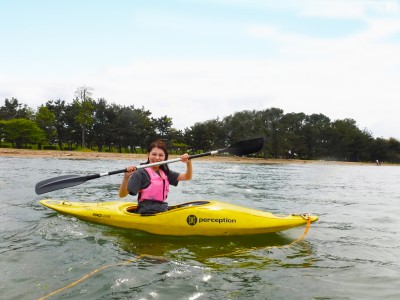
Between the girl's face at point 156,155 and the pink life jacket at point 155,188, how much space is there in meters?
0.18

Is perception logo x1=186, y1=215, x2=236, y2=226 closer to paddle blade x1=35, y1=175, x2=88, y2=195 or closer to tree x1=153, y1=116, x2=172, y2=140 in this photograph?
paddle blade x1=35, y1=175, x2=88, y2=195

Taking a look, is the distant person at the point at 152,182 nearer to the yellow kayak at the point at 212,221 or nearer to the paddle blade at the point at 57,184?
the yellow kayak at the point at 212,221

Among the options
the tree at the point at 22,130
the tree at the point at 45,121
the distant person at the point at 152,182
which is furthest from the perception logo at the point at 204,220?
the tree at the point at 45,121

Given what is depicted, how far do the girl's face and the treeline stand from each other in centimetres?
4319

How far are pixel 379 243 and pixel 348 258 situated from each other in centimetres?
124

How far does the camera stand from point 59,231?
5.94m

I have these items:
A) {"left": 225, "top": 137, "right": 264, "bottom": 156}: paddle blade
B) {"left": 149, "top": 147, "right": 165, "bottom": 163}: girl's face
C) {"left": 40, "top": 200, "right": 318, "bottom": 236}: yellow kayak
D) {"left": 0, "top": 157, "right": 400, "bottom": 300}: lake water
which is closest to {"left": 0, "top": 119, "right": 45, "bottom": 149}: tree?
{"left": 0, "top": 157, "right": 400, "bottom": 300}: lake water

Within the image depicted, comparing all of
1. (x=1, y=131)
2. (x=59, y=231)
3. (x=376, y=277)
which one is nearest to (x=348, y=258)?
(x=376, y=277)

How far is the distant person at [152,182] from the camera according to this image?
5406 millimetres

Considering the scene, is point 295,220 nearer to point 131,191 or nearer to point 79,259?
point 131,191

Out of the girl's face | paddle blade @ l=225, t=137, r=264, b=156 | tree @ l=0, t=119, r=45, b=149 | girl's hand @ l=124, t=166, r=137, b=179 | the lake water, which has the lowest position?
the lake water

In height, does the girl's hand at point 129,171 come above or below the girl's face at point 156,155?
below

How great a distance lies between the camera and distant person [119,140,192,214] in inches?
213

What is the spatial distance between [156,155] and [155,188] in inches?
21.1
